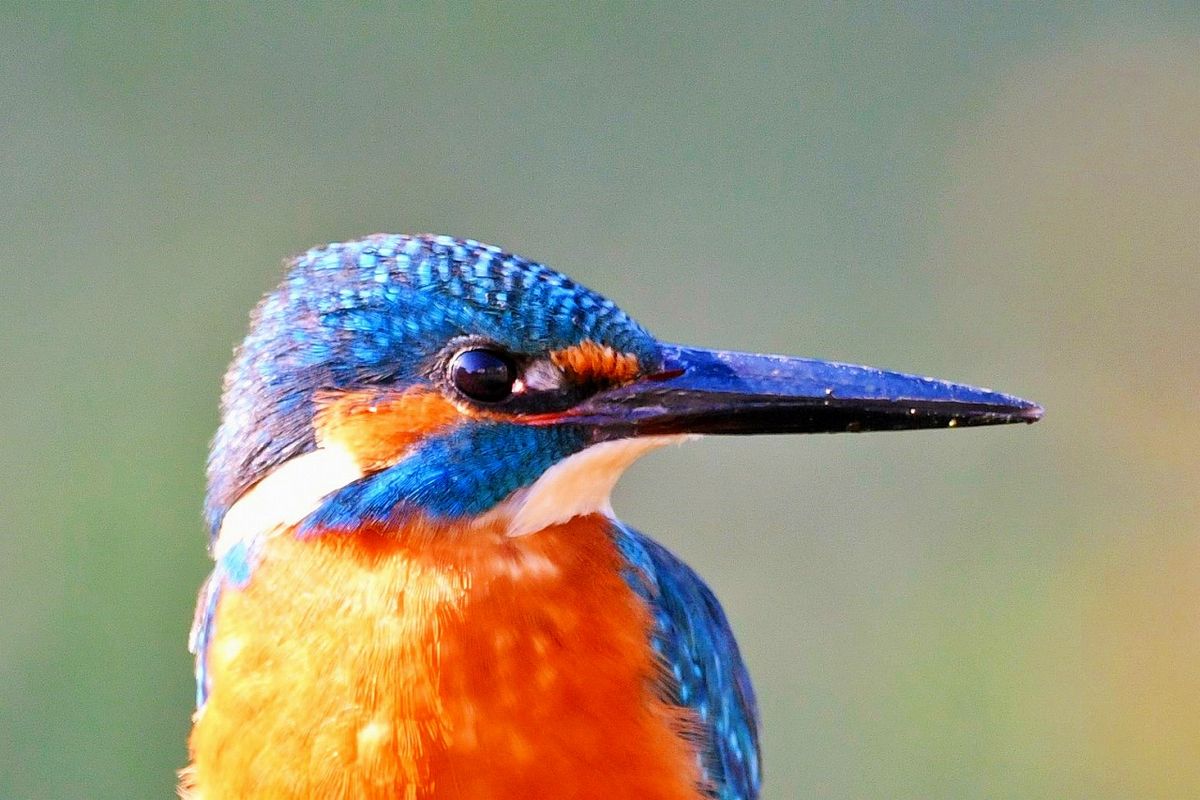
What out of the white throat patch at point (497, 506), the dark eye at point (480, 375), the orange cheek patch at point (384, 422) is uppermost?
the dark eye at point (480, 375)

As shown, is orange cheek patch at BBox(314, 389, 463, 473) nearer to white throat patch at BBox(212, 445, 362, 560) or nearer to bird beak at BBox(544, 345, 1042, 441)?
white throat patch at BBox(212, 445, 362, 560)

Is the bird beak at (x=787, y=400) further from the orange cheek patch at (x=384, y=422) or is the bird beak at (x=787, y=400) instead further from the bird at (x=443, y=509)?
the orange cheek patch at (x=384, y=422)

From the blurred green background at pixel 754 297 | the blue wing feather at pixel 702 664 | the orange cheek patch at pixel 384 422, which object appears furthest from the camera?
the blurred green background at pixel 754 297

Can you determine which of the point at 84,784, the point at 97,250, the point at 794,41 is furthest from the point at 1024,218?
the point at 84,784

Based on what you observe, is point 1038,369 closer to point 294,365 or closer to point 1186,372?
point 1186,372

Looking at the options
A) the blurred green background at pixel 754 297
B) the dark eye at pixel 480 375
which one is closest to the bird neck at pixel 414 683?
the dark eye at pixel 480 375

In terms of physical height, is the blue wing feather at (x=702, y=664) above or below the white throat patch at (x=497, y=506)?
below
